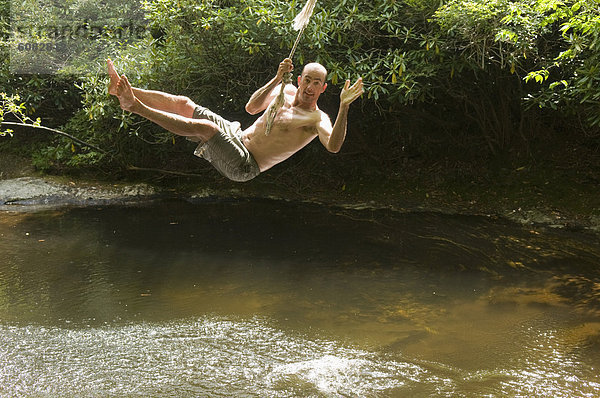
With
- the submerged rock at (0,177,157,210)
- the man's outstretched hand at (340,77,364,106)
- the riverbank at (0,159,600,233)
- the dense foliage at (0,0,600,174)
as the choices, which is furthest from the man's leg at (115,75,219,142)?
the submerged rock at (0,177,157,210)

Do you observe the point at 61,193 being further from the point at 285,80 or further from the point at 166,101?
the point at 285,80

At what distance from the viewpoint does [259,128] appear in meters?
3.19

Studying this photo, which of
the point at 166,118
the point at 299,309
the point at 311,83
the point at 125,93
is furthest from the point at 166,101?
→ the point at 299,309

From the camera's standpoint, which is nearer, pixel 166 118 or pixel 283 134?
pixel 166 118

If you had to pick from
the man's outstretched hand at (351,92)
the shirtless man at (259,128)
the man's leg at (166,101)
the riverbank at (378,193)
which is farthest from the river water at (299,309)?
the man's outstretched hand at (351,92)

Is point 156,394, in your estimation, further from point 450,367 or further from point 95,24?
point 95,24

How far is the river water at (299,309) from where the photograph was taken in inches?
116

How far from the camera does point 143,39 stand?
675 centimetres

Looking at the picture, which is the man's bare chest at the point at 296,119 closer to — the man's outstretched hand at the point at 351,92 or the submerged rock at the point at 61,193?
the man's outstretched hand at the point at 351,92

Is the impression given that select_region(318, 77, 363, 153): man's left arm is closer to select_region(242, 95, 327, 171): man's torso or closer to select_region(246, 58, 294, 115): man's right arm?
select_region(242, 95, 327, 171): man's torso

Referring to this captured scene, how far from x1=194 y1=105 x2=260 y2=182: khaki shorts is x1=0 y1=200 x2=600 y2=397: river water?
3.07 ft

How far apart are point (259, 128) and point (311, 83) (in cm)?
37

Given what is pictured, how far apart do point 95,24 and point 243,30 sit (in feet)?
8.54

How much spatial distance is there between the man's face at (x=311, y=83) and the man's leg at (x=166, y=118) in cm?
46
